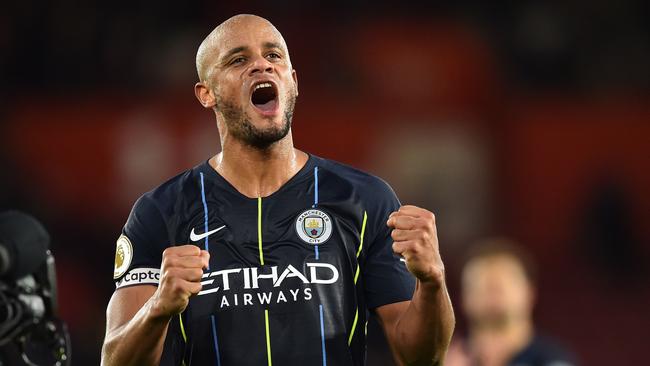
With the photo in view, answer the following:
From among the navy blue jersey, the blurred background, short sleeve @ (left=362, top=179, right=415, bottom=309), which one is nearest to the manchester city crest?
the navy blue jersey

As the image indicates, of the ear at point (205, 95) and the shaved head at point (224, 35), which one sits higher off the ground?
the shaved head at point (224, 35)

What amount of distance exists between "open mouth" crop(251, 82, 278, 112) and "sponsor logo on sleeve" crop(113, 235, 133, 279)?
65 centimetres

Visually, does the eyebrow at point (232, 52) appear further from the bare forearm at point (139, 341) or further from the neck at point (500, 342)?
the neck at point (500, 342)

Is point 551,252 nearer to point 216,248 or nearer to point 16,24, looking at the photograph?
point 16,24

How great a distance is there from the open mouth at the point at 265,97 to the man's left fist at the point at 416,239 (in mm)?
752

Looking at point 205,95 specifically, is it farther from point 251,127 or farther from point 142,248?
point 142,248

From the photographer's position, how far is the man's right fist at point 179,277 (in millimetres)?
3617

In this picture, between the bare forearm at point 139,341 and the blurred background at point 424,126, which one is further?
the blurred background at point 424,126

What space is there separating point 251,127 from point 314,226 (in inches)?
16.4

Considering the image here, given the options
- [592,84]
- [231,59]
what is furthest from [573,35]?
[231,59]

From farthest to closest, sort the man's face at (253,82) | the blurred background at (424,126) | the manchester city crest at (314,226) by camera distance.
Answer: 1. the blurred background at (424,126)
2. the man's face at (253,82)
3. the manchester city crest at (314,226)

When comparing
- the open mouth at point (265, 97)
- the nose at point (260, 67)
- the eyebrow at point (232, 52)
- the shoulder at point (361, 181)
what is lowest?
the shoulder at point (361, 181)

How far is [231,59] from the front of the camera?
170 inches

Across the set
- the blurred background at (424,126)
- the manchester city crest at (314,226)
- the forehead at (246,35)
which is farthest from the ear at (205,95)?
the blurred background at (424,126)
